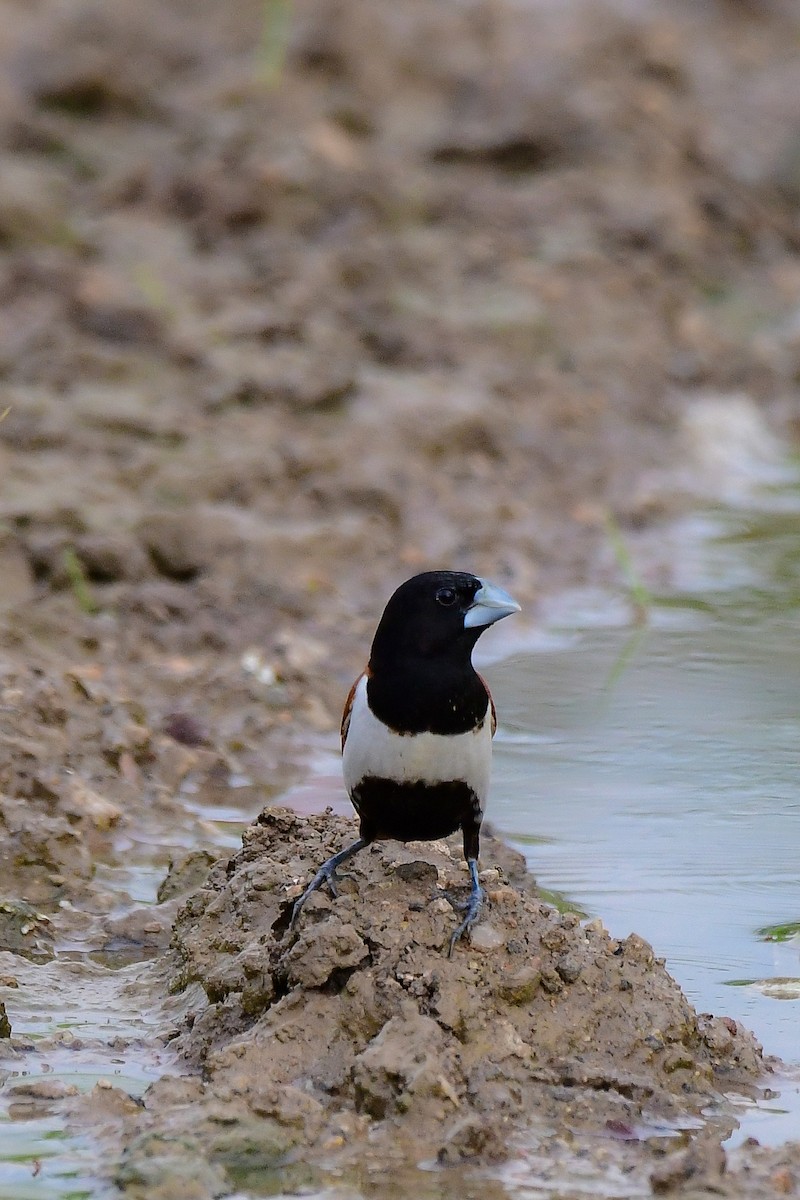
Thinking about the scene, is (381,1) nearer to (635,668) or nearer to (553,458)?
(553,458)

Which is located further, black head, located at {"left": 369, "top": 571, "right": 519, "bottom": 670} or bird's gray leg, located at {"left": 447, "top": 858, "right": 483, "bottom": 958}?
black head, located at {"left": 369, "top": 571, "right": 519, "bottom": 670}

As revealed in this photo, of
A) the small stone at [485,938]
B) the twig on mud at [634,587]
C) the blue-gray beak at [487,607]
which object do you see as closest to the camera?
the small stone at [485,938]

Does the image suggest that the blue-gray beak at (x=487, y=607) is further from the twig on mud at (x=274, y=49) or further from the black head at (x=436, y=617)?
the twig on mud at (x=274, y=49)

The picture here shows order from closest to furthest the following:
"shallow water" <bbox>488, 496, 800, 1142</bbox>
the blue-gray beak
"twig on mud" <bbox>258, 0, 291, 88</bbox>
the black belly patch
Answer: the black belly patch
the blue-gray beak
"shallow water" <bbox>488, 496, 800, 1142</bbox>
"twig on mud" <bbox>258, 0, 291, 88</bbox>

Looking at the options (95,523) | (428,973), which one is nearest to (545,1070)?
(428,973)

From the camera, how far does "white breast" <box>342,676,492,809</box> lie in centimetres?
A: 426

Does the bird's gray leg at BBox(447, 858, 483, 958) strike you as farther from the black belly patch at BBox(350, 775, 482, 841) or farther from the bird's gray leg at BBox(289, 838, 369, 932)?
the bird's gray leg at BBox(289, 838, 369, 932)

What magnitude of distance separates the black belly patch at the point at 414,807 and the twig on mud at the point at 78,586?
298cm

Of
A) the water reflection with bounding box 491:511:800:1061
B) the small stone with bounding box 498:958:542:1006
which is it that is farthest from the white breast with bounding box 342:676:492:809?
the water reflection with bounding box 491:511:800:1061

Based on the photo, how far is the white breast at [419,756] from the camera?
426 centimetres

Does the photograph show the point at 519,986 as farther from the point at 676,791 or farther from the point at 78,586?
the point at 78,586

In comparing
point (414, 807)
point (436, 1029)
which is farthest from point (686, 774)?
point (436, 1029)

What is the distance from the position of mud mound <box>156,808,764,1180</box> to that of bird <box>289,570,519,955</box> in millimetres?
94

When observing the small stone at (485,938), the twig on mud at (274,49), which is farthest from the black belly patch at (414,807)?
the twig on mud at (274,49)
